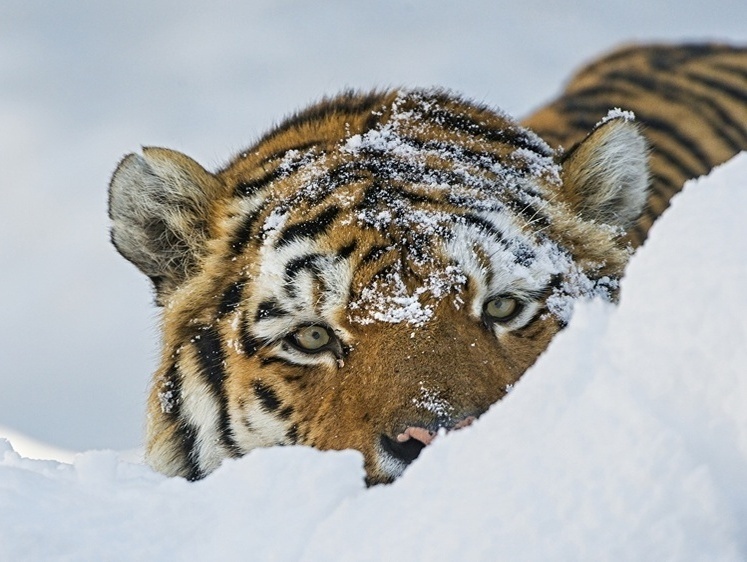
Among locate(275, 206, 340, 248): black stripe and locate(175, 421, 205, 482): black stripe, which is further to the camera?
locate(175, 421, 205, 482): black stripe

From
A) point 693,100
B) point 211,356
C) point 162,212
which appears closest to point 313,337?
point 211,356

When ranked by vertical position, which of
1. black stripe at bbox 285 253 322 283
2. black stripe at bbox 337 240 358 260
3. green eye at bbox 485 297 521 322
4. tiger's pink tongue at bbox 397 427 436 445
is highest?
green eye at bbox 485 297 521 322

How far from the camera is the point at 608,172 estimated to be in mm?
2760

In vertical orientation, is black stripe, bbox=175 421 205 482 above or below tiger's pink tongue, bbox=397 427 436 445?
below

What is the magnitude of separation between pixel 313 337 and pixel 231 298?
0.28 meters

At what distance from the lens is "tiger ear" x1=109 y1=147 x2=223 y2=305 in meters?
2.70

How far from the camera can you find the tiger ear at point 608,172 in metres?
2.73

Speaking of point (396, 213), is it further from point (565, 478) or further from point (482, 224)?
point (565, 478)

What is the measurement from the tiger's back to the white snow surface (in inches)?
123

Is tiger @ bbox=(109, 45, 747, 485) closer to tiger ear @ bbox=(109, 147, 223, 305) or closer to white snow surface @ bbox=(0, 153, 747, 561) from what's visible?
tiger ear @ bbox=(109, 147, 223, 305)

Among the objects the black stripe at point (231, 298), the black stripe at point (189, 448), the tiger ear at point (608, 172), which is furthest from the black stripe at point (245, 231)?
the tiger ear at point (608, 172)

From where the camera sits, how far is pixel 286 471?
50.2 inches

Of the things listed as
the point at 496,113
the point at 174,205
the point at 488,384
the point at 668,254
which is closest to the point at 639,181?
the point at 496,113

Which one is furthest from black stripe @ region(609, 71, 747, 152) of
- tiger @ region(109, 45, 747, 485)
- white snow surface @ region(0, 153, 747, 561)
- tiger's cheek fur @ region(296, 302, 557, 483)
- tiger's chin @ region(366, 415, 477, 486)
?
white snow surface @ region(0, 153, 747, 561)
